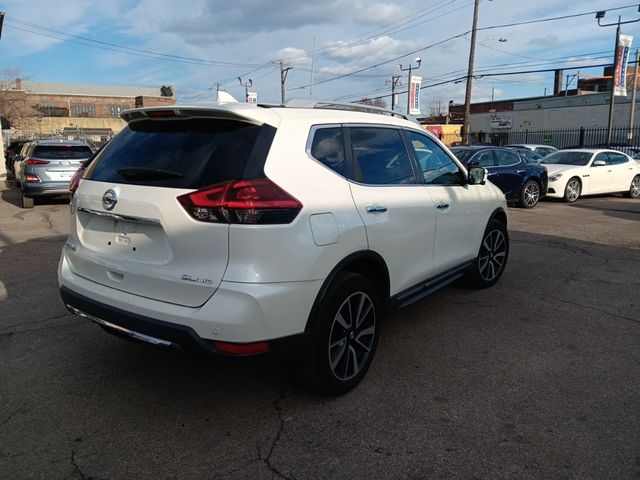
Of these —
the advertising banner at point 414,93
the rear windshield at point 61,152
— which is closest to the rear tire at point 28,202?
the rear windshield at point 61,152

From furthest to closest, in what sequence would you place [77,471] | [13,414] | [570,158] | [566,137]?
[566,137], [570,158], [13,414], [77,471]

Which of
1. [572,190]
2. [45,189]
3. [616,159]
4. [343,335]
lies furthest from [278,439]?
[616,159]

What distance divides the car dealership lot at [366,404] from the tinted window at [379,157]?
1.37 meters

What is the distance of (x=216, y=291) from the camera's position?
2.61m

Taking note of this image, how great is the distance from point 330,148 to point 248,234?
36.7 inches

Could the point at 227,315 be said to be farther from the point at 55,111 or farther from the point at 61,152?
the point at 55,111

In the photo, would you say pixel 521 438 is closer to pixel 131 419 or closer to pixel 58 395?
pixel 131 419

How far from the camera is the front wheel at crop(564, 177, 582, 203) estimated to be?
546 inches

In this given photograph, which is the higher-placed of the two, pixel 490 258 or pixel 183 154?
pixel 183 154

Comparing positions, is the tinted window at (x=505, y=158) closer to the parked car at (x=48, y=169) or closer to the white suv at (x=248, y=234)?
the white suv at (x=248, y=234)

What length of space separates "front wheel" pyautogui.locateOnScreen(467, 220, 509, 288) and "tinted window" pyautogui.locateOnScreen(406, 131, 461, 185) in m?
0.91

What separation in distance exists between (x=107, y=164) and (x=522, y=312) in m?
3.91

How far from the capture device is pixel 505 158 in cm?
1283

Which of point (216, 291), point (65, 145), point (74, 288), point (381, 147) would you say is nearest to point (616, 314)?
point (381, 147)
